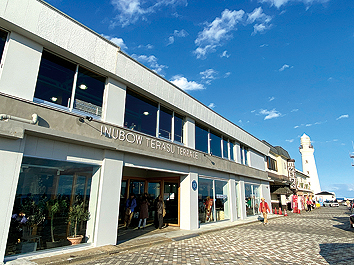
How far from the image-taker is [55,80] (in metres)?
6.85

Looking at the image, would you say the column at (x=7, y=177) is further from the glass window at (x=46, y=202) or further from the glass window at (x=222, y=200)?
the glass window at (x=222, y=200)

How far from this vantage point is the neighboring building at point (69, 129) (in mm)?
5648

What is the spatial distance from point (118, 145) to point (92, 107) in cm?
157

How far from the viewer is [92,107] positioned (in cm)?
762

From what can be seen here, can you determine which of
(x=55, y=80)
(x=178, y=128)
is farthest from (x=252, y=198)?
(x=55, y=80)

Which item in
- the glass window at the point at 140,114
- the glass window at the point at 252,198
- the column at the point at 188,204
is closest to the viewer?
the glass window at the point at 140,114

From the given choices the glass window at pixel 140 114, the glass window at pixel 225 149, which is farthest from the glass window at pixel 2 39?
the glass window at pixel 225 149

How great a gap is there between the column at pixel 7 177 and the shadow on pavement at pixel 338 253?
8306 millimetres

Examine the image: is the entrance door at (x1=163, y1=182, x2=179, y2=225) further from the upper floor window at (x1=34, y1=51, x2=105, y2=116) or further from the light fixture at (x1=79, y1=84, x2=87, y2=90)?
the light fixture at (x1=79, y1=84, x2=87, y2=90)

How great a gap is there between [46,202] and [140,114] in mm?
4830

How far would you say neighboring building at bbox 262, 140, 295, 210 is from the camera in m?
25.5

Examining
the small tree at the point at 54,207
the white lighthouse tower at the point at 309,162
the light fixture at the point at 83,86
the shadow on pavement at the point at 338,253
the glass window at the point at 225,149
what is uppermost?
the white lighthouse tower at the point at 309,162

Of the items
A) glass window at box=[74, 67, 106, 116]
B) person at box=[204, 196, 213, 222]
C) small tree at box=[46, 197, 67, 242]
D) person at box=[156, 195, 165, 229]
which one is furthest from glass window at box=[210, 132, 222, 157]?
small tree at box=[46, 197, 67, 242]

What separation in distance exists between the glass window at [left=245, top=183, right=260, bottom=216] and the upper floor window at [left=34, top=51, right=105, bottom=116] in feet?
45.5
